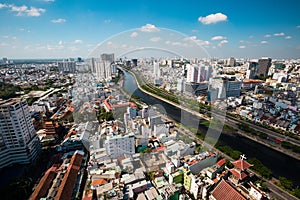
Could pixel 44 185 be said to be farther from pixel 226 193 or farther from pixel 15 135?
pixel 226 193

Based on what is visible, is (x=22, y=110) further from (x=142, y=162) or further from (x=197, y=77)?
(x=197, y=77)

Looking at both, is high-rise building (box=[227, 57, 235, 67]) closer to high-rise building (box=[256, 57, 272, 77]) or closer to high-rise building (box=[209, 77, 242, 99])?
high-rise building (box=[256, 57, 272, 77])

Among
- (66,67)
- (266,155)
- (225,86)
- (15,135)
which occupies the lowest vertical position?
(266,155)

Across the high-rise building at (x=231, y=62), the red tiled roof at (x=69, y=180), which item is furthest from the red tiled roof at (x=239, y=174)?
the high-rise building at (x=231, y=62)

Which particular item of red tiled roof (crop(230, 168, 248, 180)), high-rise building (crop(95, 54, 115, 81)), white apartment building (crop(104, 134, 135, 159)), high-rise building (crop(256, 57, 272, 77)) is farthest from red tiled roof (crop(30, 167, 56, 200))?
high-rise building (crop(256, 57, 272, 77))

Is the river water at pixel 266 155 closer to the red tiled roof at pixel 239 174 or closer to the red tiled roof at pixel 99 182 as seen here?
the red tiled roof at pixel 239 174

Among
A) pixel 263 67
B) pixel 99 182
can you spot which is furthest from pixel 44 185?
pixel 263 67
